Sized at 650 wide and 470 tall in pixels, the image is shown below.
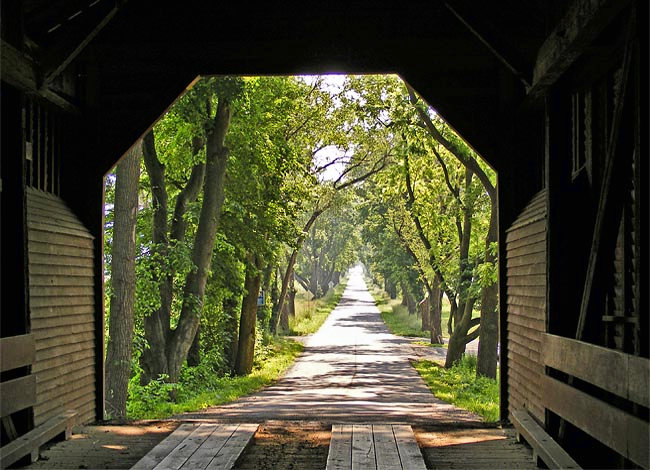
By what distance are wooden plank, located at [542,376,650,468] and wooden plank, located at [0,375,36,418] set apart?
166 inches

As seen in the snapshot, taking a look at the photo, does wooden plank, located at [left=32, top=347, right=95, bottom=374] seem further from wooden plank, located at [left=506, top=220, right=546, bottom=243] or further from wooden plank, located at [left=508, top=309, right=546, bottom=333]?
wooden plank, located at [left=506, top=220, right=546, bottom=243]

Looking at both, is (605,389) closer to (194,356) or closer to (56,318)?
(56,318)

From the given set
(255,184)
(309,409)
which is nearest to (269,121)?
(255,184)

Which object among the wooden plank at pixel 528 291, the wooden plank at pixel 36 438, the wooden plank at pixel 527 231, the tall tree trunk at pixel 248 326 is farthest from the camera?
the tall tree trunk at pixel 248 326

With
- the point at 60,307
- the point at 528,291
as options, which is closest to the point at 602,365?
the point at 528,291

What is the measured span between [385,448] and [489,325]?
13.1 m

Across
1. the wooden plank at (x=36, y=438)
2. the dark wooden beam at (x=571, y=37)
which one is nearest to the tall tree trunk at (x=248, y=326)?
the wooden plank at (x=36, y=438)

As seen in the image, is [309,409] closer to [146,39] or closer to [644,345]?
[146,39]

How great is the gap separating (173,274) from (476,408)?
7.23 m

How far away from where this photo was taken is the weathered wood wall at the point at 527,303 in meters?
7.66

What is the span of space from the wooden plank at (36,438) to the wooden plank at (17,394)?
246 millimetres

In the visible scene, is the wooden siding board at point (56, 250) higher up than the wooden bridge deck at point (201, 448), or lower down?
higher up

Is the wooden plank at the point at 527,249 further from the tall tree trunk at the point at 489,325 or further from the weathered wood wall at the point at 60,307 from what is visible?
the tall tree trunk at the point at 489,325

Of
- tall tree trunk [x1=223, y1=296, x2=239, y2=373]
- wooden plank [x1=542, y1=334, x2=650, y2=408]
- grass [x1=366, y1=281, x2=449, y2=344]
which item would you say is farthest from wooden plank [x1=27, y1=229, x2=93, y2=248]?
grass [x1=366, y1=281, x2=449, y2=344]
